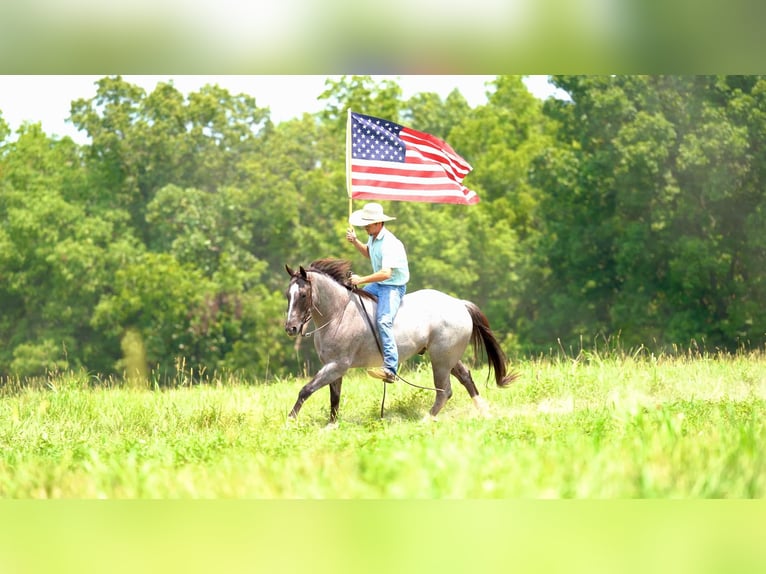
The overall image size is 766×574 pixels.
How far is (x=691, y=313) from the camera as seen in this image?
24.8 m

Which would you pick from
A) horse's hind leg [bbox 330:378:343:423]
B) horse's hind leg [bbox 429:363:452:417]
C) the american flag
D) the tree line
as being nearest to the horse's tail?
horse's hind leg [bbox 429:363:452:417]

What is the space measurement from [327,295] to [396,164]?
59.7 inches

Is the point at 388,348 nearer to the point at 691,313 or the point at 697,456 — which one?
the point at 697,456

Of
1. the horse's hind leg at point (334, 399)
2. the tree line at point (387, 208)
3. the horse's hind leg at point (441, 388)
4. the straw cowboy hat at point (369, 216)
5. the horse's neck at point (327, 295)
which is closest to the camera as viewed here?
the straw cowboy hat at point (369, 216)

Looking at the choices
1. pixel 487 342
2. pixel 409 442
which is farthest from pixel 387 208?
pixel 409 442

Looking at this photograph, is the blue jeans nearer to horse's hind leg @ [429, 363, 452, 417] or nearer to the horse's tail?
horse's hind leg @ [429, 363, 452, 417]

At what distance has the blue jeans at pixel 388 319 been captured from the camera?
9.03 meters

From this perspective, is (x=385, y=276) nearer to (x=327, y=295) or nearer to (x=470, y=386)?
(x=327, y=295)

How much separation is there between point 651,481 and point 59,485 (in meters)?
4.01

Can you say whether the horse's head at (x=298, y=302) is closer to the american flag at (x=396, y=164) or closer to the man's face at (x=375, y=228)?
the man's face at (x=375, y=228)

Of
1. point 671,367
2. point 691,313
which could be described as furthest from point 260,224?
point 671,367

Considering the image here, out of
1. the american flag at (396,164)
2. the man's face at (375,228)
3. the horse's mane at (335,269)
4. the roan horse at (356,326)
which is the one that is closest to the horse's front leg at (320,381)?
the roan horse at (356,326)

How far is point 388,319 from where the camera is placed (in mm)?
9086

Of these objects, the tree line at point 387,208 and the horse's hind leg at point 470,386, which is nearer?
the horse's hind leg at point 470,386
